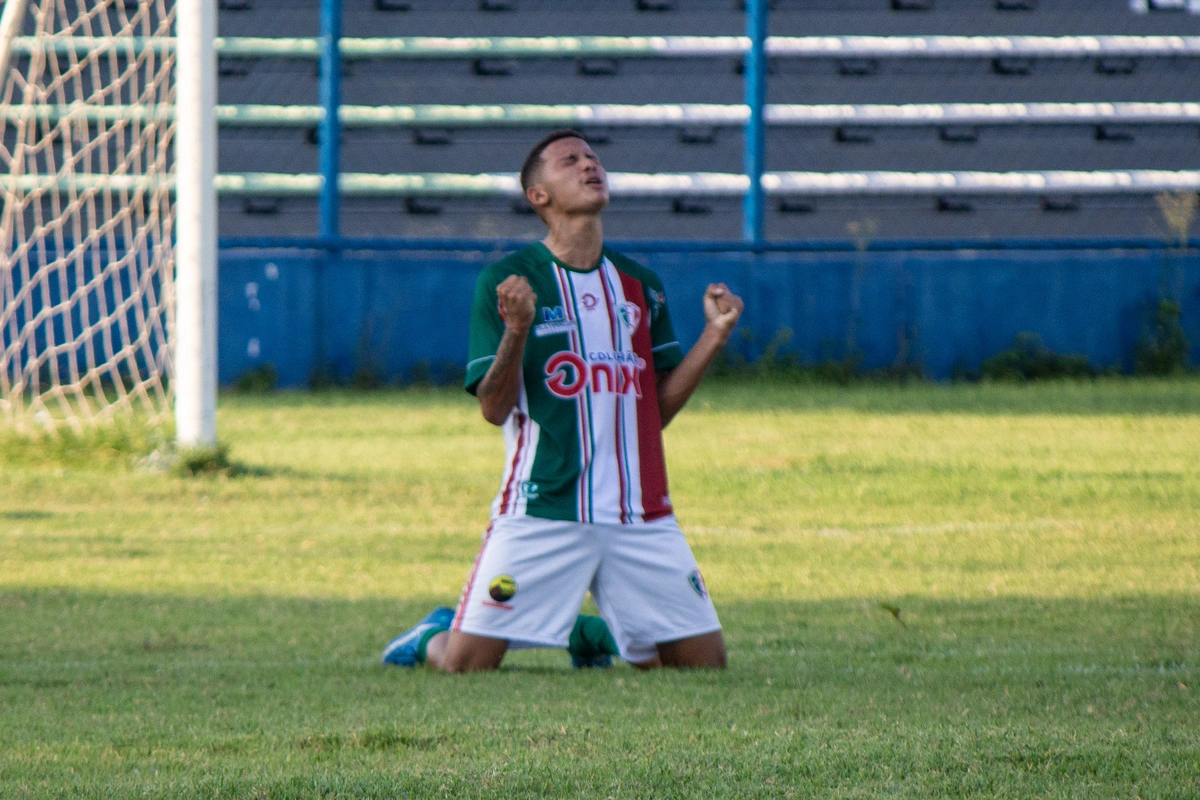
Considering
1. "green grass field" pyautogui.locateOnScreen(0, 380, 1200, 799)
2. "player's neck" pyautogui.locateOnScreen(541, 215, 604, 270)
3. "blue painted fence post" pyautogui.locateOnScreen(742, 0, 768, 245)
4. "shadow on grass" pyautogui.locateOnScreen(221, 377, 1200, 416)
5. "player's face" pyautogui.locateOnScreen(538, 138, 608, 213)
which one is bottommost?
"shadow on grass" pyautogui.locateOnScreen(221, 377, 1200, 416)

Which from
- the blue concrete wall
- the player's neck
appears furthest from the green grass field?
the blue concrete wall

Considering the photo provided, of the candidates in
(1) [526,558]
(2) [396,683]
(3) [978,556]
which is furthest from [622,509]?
(3) [978,556]

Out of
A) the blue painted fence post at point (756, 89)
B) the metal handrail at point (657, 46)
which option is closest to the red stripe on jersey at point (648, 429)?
the blue painted fence post at point (756, 89)

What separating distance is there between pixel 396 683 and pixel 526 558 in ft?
1.78

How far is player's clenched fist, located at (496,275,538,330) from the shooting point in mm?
4582

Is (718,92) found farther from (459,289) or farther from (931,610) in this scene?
(931,610)

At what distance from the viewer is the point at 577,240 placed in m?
5.19

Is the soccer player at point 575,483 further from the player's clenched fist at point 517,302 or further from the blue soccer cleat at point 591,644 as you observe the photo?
the player's clenched fist at point 517,302

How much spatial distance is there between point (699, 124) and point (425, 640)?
14709 millimetres


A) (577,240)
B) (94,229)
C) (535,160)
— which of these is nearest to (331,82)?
(94,229)

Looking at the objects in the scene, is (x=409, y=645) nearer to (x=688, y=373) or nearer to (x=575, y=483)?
(x=575, y=483)

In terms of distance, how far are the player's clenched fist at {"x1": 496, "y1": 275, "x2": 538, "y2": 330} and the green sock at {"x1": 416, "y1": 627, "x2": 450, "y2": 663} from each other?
1067 mm

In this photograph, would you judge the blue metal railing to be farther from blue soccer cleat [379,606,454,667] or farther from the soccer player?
blue soccer cleat [379,606,454,667]

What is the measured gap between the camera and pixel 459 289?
15719 mm
